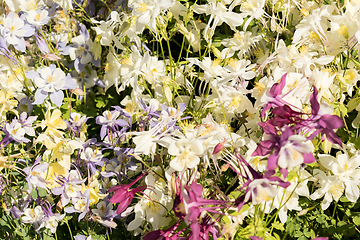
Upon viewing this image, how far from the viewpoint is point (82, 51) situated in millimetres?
1544

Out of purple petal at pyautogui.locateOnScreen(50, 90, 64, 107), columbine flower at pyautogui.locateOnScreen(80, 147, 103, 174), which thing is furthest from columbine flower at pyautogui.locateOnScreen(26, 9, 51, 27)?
columbine flower at pyautogui.locateOnScreen(80, 147, 103, 174)

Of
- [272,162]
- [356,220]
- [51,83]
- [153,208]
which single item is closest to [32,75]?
[51,83]

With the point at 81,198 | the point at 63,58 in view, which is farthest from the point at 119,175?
the point at 63,58

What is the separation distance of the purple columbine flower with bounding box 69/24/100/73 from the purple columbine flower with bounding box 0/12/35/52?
20 centimetres

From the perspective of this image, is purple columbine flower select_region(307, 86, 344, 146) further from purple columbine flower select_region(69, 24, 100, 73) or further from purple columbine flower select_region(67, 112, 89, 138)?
purple columbine flower select_region(69, 24, 100, 73)

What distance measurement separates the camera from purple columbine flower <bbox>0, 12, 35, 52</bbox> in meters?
1.36

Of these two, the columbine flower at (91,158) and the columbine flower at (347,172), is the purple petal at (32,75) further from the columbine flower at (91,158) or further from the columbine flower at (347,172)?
the columbine flower at (347,172)

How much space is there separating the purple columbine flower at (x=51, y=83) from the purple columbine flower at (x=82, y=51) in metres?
0.20

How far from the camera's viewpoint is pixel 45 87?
4.25ft

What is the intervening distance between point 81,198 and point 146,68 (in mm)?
541

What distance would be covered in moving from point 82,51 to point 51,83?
296mm

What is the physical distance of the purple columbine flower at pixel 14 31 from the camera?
53.4 inches

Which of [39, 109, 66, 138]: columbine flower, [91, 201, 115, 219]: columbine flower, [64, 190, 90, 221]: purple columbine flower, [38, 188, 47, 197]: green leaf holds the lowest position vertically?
[91, 201, 115, 219]: columbine flower

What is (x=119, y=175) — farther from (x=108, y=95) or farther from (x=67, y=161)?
(x=108, y=95)
